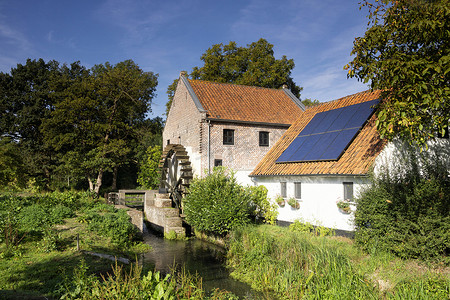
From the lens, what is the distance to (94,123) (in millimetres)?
32344

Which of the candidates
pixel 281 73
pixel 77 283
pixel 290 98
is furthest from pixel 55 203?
→ pixel 281 73

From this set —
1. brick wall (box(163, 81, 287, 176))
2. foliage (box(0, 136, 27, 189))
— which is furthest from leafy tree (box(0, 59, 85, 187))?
foliage (box(0, 136, 27, 189))

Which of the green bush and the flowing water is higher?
the green bush

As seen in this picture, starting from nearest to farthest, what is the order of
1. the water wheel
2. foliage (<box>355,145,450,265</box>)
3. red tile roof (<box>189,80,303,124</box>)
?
foliage (<box>355,145,450,265</box>) → the water wheel → red tile roof (<box>189,80,303,124</box>)

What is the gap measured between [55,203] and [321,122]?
13.7 meters

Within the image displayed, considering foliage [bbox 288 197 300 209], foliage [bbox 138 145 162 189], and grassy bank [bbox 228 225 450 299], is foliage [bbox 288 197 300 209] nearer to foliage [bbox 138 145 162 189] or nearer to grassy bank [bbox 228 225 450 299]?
grassy bank [bbox 228 225 450 299]

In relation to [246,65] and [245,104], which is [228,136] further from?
[246,65]

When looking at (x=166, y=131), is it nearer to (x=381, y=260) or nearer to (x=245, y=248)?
(x=245, y=248)

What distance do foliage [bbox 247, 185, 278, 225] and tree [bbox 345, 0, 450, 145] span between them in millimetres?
8024

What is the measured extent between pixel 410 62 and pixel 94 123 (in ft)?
98.5

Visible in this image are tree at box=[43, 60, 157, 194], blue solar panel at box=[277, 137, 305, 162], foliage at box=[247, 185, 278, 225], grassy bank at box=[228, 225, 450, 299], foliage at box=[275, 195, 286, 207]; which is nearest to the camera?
grassy bank at box=[228, 225, 450, 299]

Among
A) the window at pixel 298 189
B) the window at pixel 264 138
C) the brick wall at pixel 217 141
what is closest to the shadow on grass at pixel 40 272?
the window at pixel 298 189

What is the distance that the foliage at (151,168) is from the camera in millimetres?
33594

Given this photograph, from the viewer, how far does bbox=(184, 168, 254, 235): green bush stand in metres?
14.2
